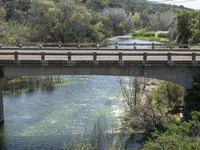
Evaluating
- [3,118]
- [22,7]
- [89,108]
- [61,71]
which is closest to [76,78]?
[89,108]

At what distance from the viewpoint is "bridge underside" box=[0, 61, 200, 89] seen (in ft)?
104

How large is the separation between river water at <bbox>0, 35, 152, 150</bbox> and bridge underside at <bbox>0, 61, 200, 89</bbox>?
15.8 ft

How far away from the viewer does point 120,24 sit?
13038cm

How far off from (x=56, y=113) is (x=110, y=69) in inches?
342

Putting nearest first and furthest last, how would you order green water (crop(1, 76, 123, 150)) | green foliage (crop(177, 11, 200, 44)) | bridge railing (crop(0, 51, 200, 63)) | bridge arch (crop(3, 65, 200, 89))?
bridge railing (crop(0, 51, 200, 63)), green water (crop(1, 76, 123, 150)), bridge arch (crop(3, 65, 200, 89)), green foliage (crop(177, 11, 200, 44))

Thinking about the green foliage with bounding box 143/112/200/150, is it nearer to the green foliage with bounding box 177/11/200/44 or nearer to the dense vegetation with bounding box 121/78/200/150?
the dense vegetation with bounding box 121/78/200/150

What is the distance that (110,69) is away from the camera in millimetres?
32438

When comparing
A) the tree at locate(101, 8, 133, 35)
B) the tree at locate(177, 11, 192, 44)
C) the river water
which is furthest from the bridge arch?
the tree at locate(101, 8, 133, 35)

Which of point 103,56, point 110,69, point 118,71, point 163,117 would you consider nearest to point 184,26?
point 103,56

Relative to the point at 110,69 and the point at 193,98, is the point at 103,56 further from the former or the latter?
the point at 193,98

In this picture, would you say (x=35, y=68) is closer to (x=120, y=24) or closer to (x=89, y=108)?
(x=89, y=108)

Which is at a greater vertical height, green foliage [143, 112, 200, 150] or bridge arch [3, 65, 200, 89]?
bridge arch [3, 65, 200, 89]

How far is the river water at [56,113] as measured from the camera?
105 ft

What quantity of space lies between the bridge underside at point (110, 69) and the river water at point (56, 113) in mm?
4811
